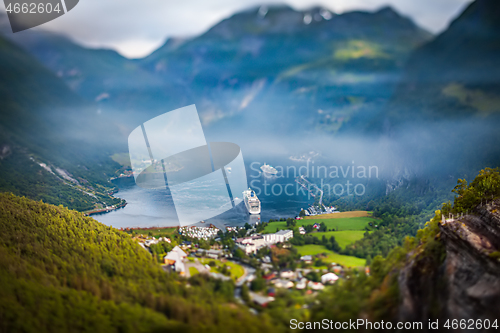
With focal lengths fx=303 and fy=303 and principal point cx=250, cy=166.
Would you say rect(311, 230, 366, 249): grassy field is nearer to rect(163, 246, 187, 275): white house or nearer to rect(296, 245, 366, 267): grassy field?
rect(296, 245, 366, 267): grassy field

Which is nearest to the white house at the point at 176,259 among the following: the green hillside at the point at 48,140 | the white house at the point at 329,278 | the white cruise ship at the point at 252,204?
the white house at the point at 329,278

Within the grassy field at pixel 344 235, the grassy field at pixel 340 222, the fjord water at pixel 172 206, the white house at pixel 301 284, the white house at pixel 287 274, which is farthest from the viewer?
the fjord water at pixel 172 206

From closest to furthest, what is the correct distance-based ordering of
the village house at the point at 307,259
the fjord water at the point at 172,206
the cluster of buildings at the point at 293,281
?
1. the cluster of buildings at the point at 293,281
2. the village house at the point at 307,259
3. the fjord water at the point at 172,206

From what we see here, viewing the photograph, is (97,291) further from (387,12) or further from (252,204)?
(387,12)

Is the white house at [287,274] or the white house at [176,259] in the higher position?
the white house at [176,259]

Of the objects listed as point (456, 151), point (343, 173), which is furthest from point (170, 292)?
point (343, 173)

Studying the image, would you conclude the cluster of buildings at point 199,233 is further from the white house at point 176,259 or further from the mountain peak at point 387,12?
the mountain peak at point 387,12

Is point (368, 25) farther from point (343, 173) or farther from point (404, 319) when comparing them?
point (404, 319)
